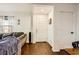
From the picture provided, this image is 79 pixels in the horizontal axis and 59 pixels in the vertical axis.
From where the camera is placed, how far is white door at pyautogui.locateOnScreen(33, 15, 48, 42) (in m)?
8.48

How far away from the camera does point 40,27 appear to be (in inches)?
340

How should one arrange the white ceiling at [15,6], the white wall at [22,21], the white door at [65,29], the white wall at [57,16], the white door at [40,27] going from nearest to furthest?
the white wall at [57,16] < the white door at [65,29] < the white ceiling at [15,6] < the white wall at [22,21] < the white door at [40,27]

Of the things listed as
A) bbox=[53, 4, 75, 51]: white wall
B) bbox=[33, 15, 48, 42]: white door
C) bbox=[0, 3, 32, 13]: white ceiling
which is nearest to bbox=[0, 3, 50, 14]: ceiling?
bbox=[0, 3, 32, 13]: white ceiling

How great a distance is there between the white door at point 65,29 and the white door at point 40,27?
11.6 ft

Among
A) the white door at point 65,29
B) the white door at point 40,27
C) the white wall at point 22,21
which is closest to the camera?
the white door at point 65,29

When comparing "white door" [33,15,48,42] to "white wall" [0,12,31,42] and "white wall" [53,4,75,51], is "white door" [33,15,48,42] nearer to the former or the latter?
"white wall" [0,12,31,42]

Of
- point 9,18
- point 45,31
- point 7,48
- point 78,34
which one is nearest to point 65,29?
point 78,34

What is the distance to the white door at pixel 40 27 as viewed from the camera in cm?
848

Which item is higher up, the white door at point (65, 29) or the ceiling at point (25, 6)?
the ceiling at point (25, 6)

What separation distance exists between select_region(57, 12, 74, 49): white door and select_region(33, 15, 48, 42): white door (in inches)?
140

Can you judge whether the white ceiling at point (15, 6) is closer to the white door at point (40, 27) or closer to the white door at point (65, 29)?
the white door at point (65, 29)

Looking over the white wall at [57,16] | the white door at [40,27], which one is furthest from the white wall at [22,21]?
the white wall at [57,16]

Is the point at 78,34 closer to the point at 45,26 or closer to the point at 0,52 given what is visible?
the point at 0,52

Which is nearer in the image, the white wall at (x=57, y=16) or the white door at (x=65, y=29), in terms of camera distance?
the white wall at (x=57, y=16)
